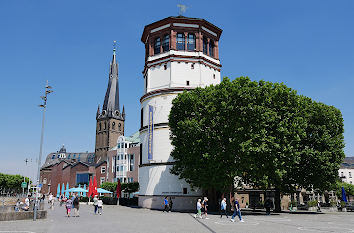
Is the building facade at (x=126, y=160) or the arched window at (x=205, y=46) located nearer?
the arched window at (x=205, y=46)

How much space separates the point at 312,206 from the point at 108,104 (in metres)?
104

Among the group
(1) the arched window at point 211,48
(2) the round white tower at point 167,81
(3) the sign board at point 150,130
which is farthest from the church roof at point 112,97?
(3) the sign board at point 150,130

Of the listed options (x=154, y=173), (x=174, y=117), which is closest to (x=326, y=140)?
(x=174, y=117)

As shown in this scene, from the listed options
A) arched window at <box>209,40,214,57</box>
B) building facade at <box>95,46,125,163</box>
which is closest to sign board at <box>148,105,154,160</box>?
arched window at <box>209,40,214,57</box>

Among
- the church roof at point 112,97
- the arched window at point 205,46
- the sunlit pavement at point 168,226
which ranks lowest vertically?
the sunlit pavement at point 168,226

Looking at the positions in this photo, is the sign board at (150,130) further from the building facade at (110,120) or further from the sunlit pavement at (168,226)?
the building facade at (110,120)

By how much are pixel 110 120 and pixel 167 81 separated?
95820 mm

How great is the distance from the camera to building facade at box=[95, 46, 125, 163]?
435 feet

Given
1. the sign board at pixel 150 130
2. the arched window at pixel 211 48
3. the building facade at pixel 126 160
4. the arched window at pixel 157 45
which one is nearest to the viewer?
the sign board at pixel 150 130

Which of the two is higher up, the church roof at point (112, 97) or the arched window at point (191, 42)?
the church roof at point (112, 97)

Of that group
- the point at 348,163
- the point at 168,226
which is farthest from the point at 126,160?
the point at 348,163

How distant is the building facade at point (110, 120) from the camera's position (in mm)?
132625

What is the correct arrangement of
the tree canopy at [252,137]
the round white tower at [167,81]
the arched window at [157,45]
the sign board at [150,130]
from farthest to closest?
the arched window at [157,45] → the sign board at [150,130] → the round white tower at [167,81] → the tree canopy at [252,137]

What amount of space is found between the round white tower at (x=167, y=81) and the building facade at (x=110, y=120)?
9126 centimetres
